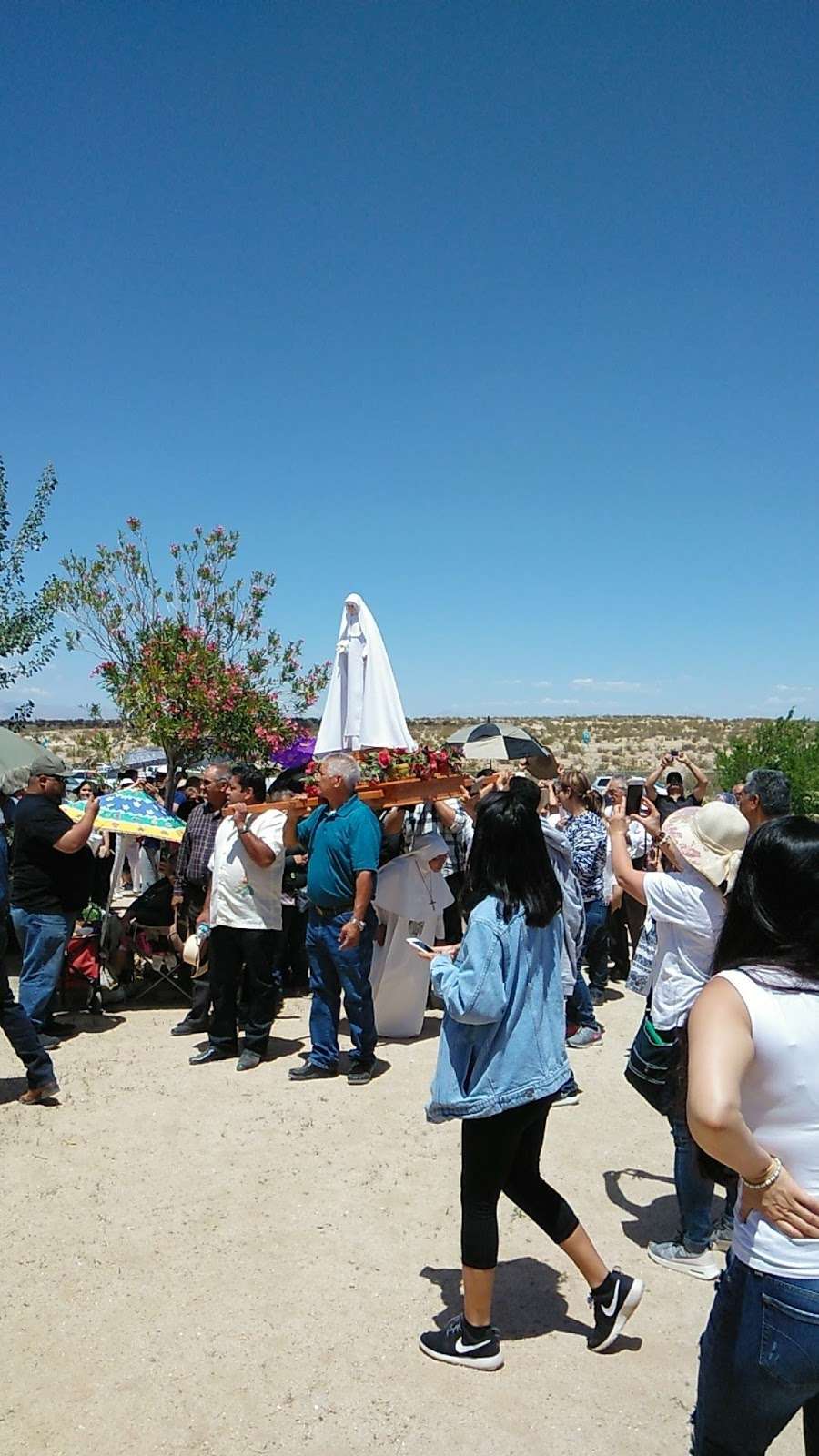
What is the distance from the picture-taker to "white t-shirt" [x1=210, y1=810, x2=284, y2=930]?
20.9 feet

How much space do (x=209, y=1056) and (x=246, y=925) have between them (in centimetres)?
96

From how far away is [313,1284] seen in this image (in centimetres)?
389

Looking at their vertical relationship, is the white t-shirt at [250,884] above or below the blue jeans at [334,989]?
above

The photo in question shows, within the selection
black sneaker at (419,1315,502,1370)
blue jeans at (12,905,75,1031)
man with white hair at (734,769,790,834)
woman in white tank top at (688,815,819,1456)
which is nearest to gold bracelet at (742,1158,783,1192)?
woman in white tank top at (688,815,819,1456)

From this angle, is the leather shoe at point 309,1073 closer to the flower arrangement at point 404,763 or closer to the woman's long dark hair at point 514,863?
the flower arrangement at point 404,763

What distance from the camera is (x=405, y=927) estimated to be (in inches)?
276

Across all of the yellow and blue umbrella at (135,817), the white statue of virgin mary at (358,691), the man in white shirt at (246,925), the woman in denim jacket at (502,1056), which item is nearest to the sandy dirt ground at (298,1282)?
the woman in denim jacket at (502,1056)

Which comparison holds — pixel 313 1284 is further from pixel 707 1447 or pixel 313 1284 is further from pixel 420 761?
pixel 420 761

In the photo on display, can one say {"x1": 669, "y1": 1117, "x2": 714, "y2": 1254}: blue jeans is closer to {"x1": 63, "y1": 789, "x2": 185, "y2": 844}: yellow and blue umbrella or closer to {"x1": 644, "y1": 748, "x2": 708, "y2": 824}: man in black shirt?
{"x1": 63, "y1": 789, "x2": 185, "y2": 844}: yellow and blue umbrella

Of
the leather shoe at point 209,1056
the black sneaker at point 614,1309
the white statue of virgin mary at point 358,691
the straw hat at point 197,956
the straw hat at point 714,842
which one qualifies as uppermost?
the white statue of virgin mary at point 358,691

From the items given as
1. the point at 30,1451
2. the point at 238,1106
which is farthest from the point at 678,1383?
the point at 238,1106

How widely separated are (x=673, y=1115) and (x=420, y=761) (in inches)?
133

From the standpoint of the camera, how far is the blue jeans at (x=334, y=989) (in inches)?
242

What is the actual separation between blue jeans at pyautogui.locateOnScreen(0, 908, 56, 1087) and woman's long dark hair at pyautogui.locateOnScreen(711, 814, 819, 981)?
464cm
